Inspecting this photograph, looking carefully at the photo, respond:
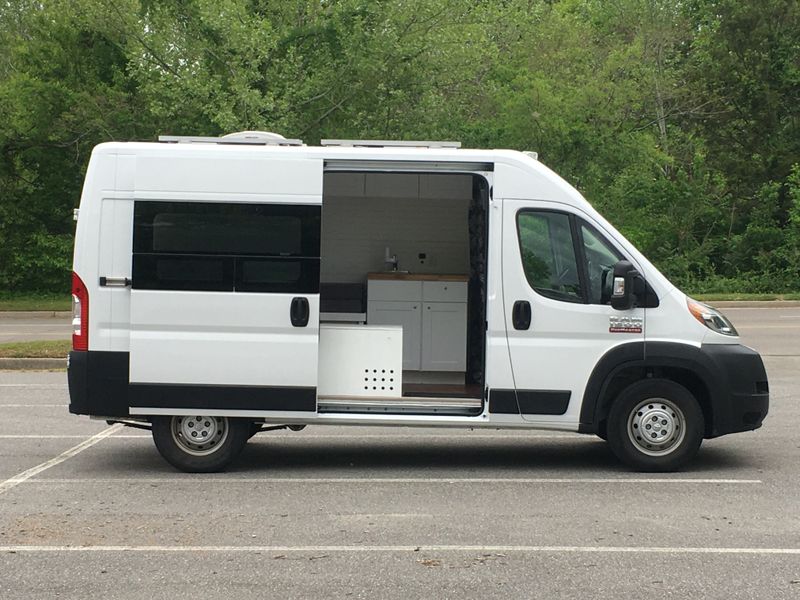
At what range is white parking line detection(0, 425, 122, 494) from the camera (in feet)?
27.1

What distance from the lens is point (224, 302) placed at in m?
8.42

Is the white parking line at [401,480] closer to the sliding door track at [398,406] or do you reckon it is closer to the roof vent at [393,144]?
the sliding door track at [398,406]

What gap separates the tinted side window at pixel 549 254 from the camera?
336 inches

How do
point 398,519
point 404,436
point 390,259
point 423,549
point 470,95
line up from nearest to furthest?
1. point 423,549
2. point 398,519
3. point 404,436
4. point 390,259
5. point 470,95

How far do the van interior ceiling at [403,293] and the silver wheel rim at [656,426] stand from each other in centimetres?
125

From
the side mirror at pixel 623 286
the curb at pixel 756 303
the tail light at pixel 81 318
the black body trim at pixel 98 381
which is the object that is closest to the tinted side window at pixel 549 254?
the side mirror at pixel 623 286

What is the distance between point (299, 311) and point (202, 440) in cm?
132

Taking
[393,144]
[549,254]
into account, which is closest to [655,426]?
[549,254]

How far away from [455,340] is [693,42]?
31722 millimetres

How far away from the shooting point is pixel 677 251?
118 feet

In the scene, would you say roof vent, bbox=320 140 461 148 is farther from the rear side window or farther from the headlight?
the headlight

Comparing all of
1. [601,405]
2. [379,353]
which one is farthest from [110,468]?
[601,405]

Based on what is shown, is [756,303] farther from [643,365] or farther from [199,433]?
[199,433]

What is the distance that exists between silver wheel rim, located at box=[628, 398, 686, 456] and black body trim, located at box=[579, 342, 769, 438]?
0.88 feet
